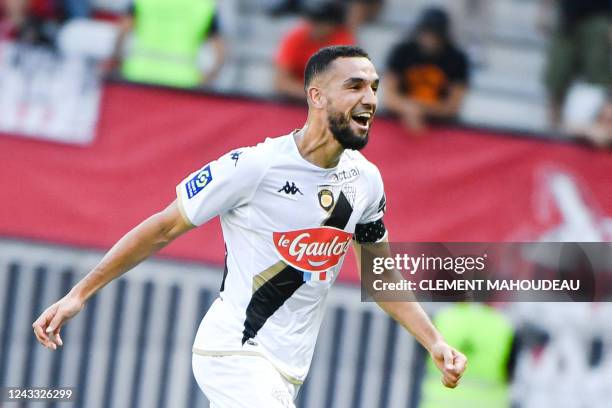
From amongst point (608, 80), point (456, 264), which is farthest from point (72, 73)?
point (608, 80)

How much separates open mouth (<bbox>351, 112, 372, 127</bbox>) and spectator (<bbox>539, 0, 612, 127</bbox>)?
17.2ft

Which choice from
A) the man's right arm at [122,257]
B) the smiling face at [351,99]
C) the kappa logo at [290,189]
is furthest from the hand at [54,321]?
the smiling face at [351,99]

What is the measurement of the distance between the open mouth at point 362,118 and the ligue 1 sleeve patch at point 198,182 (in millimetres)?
688

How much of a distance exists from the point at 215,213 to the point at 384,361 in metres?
4.00

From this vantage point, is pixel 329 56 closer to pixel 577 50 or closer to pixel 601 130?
pixel 601 130

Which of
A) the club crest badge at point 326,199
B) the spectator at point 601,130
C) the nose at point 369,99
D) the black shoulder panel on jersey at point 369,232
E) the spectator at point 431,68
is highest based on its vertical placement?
the spectator at point 431,68

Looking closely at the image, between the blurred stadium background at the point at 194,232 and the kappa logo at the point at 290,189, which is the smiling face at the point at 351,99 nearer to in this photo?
the kappa logo at the point at 290,189

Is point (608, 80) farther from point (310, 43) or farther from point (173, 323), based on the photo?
point (173, 323)

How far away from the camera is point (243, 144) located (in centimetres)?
857

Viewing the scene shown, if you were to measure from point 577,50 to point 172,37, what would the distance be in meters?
3.54

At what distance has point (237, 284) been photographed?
543 centimetres

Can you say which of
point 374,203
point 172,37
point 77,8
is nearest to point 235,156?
point 374,203

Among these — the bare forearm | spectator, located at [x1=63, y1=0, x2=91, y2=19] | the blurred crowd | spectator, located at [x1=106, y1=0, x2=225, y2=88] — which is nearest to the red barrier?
the blurred crowd

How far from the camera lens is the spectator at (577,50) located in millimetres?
10297
